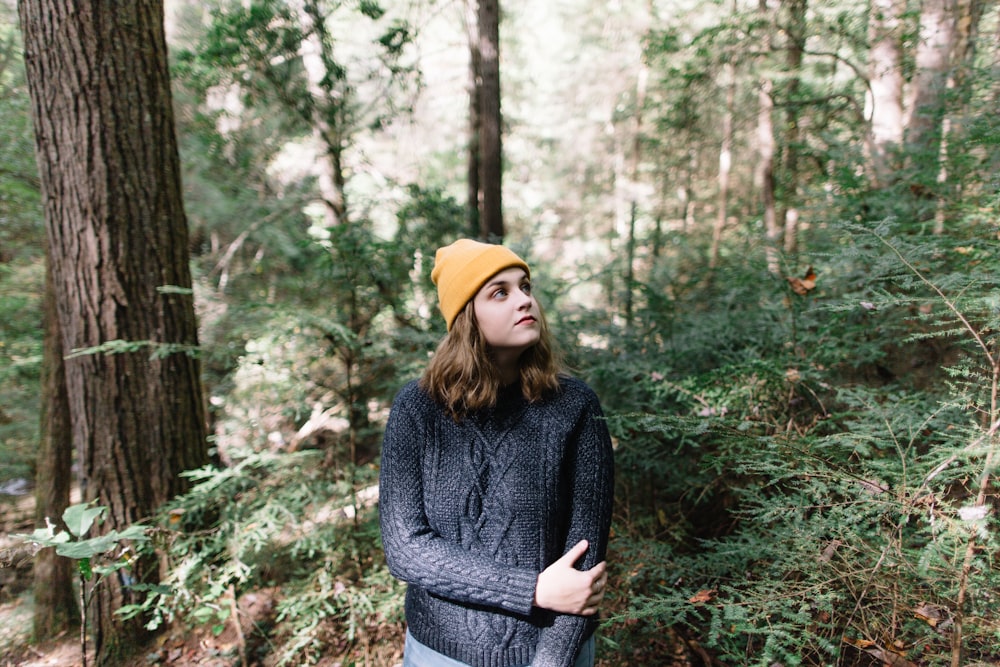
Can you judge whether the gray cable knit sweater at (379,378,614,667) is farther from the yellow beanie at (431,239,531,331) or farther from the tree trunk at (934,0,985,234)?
the tree trunk at (934,0,985,234)

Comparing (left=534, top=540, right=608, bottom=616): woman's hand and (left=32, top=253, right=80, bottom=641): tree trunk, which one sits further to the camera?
(left=32, top=253, right=80, bottom=641): tree trunk

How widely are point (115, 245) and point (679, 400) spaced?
331 cm

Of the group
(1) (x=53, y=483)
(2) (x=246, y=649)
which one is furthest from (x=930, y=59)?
(1) (x=53, y=483)

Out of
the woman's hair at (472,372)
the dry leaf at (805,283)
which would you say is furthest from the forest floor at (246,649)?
the dry leaf at (805,283)

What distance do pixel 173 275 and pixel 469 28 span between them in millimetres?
5964

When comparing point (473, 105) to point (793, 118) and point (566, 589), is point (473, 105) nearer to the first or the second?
point (793, 118)

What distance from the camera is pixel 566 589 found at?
1.40 meters

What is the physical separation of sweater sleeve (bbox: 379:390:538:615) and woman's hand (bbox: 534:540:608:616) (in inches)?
1.3

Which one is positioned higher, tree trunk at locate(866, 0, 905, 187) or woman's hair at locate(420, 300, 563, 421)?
tree trunk at locate(866, 0, 905, 187)

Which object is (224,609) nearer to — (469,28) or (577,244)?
(469,28)

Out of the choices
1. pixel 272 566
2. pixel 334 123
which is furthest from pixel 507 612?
pixel 334 123

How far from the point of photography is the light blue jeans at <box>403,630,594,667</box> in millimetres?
1545

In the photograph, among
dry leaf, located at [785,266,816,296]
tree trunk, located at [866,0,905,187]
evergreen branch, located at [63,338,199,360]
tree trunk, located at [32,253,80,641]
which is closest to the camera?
evergreen branch, located at [63,338,199,360]

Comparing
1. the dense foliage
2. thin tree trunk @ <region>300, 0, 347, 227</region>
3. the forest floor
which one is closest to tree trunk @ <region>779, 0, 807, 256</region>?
the dense foliage
